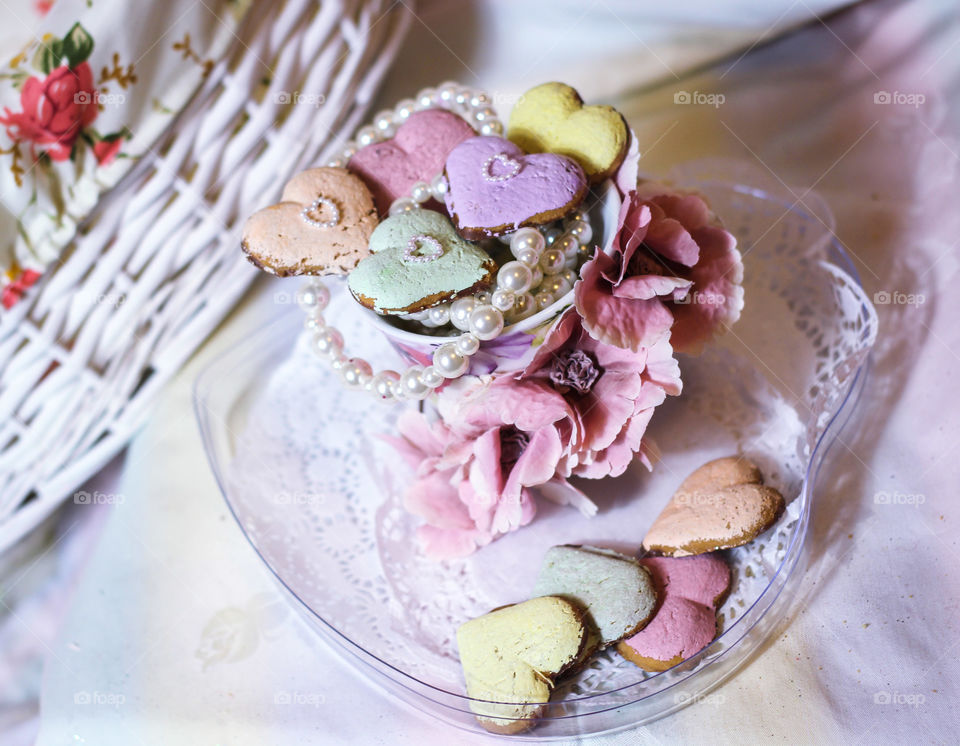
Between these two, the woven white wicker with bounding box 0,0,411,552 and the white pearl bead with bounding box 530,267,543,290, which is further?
the woven white wicker with bounding box 0,0,411,552

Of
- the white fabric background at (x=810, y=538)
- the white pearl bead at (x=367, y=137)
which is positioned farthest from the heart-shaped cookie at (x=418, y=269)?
the white fabric background at (x=810, y=538)

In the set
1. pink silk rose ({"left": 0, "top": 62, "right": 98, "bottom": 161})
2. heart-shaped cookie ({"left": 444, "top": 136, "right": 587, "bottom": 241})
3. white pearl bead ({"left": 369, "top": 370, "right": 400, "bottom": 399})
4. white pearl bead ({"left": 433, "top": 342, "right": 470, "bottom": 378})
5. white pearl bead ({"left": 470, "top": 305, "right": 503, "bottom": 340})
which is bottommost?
white pearl bead ({"left": 369, "top": 370, "right": 400, "bottom": 399})

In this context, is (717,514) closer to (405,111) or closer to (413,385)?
(413,385)

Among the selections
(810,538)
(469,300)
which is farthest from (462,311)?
(810,538)

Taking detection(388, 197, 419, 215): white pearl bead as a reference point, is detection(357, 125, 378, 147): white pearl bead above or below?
above

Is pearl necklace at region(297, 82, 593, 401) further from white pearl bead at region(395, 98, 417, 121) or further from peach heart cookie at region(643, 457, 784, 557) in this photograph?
peach heart cookie at region(643, 457, 784, 557)

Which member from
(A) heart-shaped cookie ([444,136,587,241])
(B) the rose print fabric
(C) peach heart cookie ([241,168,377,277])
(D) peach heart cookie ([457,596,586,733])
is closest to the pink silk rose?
(B) the rose print fabric

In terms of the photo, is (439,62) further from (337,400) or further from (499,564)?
(499,564)
